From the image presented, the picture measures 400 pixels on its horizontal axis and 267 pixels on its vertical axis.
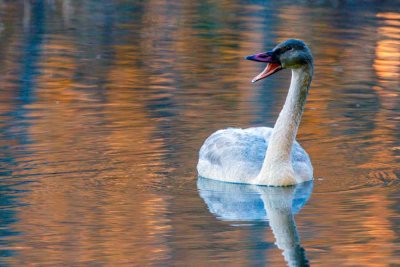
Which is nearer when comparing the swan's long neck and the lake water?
the lake water

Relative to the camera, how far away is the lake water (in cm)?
1114

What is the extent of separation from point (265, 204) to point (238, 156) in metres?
1.25

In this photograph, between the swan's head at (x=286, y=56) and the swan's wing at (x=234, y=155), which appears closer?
the swan's head at (x=286, y=56)

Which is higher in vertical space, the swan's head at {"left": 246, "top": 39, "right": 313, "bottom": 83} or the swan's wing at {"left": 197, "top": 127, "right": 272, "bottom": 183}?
the swan's head at {"left": 246, "top": 39, "right": 313, "bottom": 83}

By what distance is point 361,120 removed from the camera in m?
17.0

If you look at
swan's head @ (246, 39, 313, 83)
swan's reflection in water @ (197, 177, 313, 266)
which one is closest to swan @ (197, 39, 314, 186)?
swan's head @ (246, 39, 313, 83)

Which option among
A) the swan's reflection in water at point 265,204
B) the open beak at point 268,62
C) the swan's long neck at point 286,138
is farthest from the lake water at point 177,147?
the open beak at point 268,62

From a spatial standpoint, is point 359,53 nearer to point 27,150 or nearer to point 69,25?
point 69,25

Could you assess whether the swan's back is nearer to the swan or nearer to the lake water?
the swan

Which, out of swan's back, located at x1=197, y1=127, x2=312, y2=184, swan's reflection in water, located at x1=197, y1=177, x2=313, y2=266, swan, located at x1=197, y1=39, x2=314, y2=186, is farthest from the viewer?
swan's back, located at x1=197, y1=127, x2=312, y2=184

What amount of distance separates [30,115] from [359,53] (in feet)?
30.4

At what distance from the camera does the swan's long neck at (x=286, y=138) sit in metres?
13.8

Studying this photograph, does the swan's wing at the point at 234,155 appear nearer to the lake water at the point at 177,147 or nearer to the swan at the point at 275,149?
the swan at the point at 275,149

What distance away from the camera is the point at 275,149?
45.3 ft
